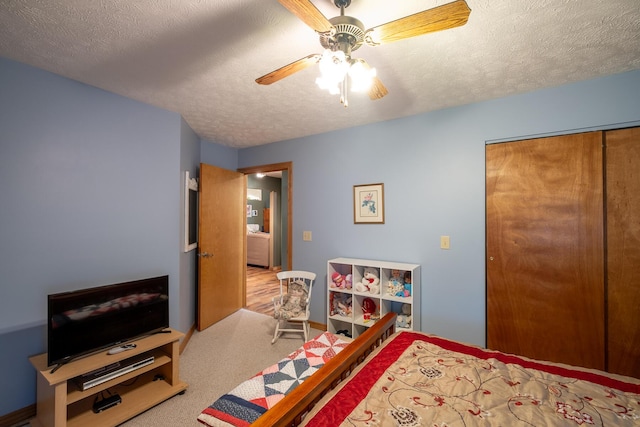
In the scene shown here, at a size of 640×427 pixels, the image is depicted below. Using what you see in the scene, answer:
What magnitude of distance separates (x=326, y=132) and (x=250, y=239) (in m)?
4.63

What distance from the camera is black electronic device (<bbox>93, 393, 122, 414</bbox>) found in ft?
6.15

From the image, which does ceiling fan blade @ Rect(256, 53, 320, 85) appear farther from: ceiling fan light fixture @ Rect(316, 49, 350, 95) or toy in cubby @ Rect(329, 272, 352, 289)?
toy in cubby @ Rect(329, 272, 352, 289)

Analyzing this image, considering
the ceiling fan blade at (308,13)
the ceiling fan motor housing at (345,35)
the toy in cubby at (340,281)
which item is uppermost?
the ceiling fan motor housing at (345,35)

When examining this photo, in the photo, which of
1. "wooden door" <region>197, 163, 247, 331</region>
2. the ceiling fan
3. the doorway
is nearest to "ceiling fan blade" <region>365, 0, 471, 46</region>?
the ceiling fan

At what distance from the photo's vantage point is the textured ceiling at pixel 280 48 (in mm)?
1354

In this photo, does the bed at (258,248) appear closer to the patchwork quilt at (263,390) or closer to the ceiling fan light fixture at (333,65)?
the patchwork quilt at (263,390)

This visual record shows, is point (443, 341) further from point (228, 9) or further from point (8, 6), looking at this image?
point (8, 6)

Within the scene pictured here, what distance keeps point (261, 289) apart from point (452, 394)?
4364 millimetres

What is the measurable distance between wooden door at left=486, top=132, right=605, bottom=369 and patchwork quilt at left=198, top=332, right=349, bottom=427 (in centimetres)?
160

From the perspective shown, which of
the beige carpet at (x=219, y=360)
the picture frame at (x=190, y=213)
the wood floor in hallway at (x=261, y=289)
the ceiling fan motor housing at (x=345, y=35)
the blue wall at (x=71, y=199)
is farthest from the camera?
the wood floor in hallway at (x=261, y=289)

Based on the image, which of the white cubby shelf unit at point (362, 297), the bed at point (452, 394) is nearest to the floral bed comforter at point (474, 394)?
the bed at point (452, 394)

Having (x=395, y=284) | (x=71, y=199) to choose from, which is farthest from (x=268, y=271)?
(x=71, y=199)

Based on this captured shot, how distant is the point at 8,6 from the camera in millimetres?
1325

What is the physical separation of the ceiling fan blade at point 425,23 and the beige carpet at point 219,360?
2565 millimetres
